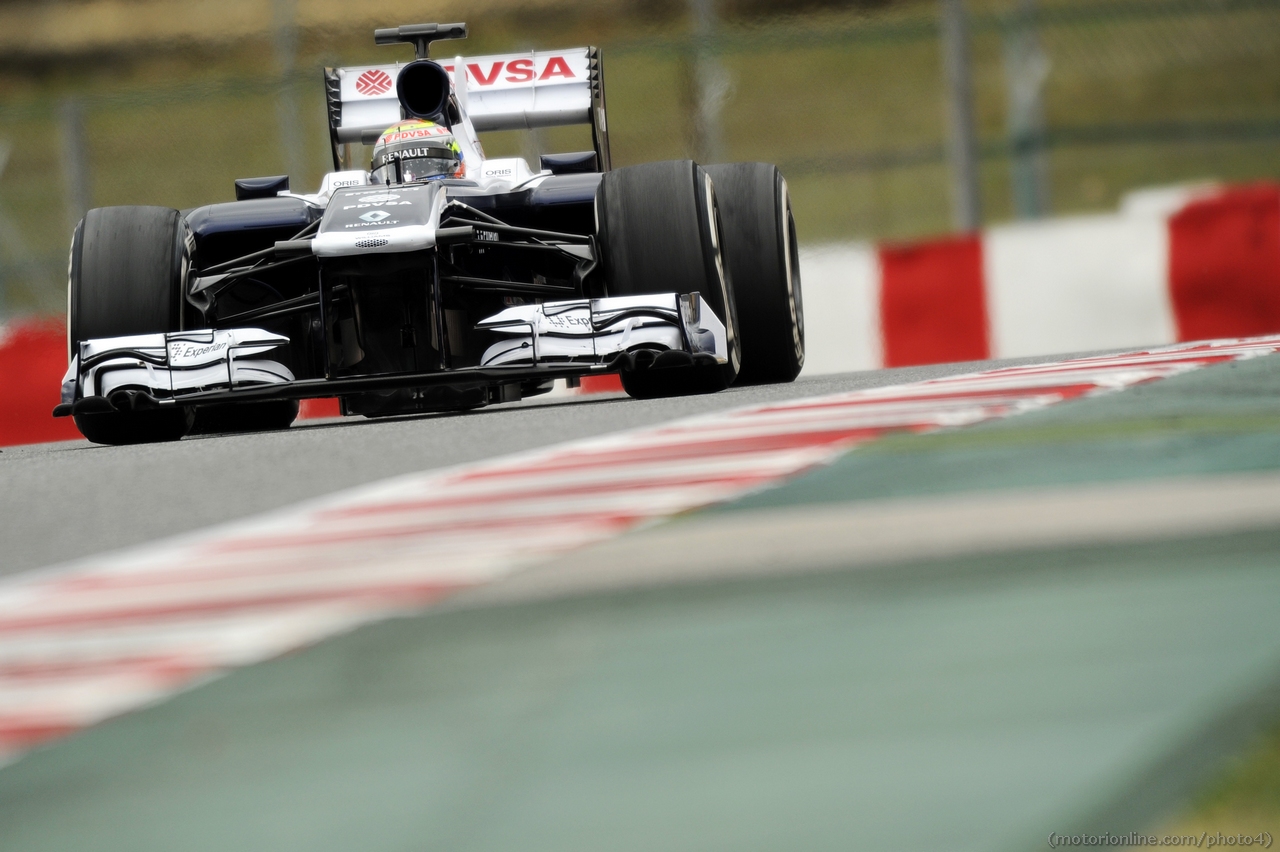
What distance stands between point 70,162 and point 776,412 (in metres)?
5.83

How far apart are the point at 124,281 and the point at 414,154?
3.75 ft

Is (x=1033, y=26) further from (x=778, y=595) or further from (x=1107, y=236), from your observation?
(x=778, y=595)

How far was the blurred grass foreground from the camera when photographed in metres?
8.91

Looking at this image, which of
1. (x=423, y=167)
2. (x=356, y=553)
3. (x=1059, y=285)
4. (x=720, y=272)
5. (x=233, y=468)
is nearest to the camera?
(x=356, y=553)

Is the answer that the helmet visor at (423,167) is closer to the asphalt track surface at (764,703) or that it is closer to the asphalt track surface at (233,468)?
the asphalt track surface at (233,468)

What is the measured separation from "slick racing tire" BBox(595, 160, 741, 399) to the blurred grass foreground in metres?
2.55

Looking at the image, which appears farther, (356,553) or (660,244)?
(660,244)

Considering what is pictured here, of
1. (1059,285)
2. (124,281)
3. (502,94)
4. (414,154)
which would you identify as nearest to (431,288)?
(414,154)

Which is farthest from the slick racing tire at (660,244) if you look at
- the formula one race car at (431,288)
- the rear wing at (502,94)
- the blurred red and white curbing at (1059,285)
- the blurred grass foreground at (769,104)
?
the blurred red and white curbing at (1059,285)

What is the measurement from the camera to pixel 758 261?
276 inches

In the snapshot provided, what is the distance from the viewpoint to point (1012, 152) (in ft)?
29.1

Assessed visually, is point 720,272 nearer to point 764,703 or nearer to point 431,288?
point 431,288

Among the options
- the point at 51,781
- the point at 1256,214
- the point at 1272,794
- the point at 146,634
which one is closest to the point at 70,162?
the point at 1256,214

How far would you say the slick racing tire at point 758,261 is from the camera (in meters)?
7.01
